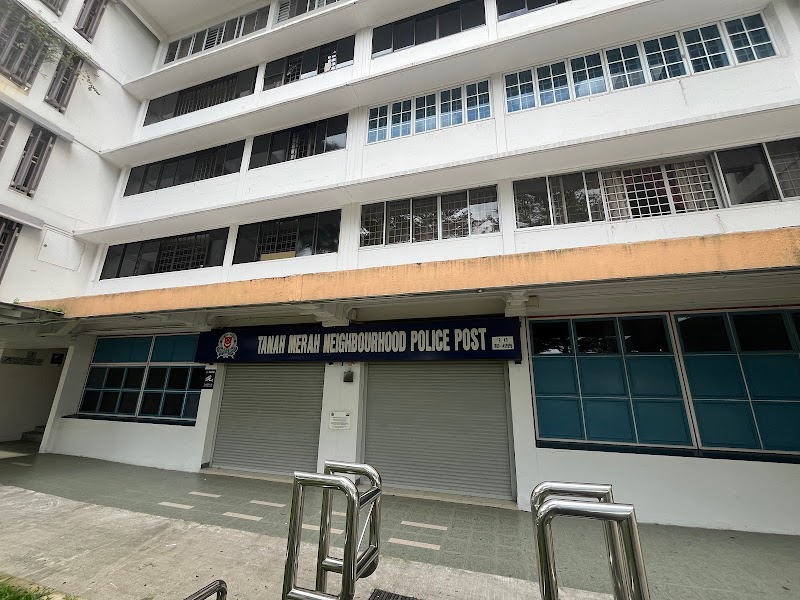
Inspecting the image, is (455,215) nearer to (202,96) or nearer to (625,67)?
(625,67)

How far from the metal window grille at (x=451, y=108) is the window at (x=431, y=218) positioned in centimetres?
187

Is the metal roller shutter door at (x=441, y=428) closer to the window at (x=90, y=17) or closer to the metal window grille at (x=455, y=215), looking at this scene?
the metal window grille at (x=455, y=215)

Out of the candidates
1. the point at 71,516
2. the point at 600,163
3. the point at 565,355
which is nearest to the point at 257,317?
the point at 71,516

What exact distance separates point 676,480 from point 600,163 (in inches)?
224

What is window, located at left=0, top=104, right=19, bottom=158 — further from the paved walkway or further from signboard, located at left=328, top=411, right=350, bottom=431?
signboard, located at left=328, top=411, right=350, bottom=431

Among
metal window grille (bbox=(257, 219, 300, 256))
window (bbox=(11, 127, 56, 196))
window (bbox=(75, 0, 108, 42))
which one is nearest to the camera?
metal window grille (bbox=(257, 219, 300, 256))

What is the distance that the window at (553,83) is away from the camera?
740 centimetres

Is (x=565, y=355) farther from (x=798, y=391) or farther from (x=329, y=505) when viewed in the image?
(x=329, y=505)

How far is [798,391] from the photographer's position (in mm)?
5098

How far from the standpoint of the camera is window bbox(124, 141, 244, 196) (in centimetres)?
1030

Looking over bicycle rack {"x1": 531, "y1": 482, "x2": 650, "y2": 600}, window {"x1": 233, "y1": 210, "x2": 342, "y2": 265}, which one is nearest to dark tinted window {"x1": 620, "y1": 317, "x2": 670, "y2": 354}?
bicycle rack {"x1": 531, "y1": 482, "x2": 650, "y2": 600}

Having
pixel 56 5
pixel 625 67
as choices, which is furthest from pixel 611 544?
pixel 56 5

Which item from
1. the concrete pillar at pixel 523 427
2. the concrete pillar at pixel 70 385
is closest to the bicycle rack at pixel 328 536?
the concrete pillar at pixel 523 427

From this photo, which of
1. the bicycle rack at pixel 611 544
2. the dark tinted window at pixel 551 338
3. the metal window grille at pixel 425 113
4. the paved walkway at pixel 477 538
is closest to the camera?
the bicycle rack at pixel 611 544
